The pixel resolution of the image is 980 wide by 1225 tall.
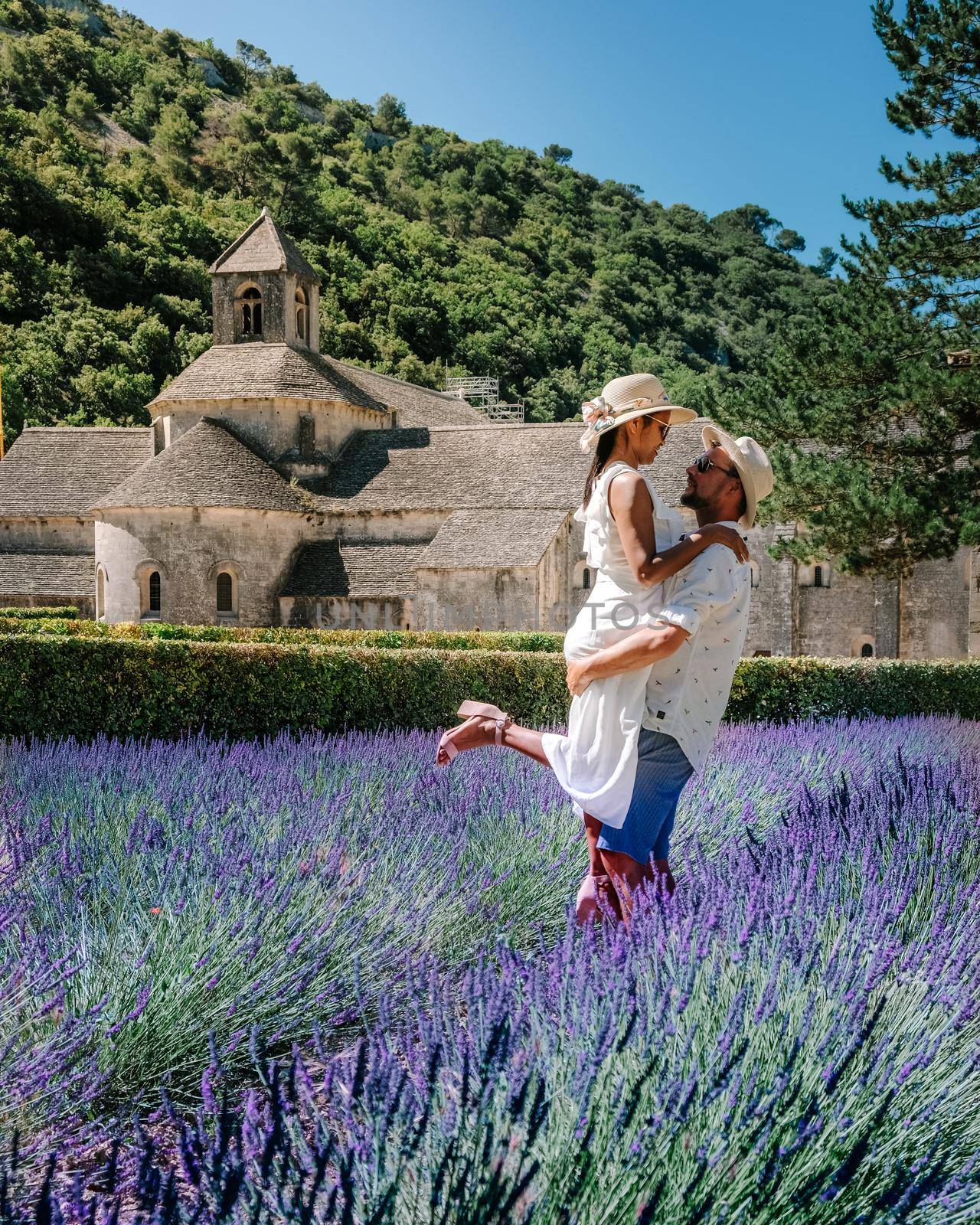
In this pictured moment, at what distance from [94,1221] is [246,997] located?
1250 millimetres

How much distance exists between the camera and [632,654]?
132 inches

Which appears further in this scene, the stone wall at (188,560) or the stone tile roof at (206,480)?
the stone tile roof at (206,480)

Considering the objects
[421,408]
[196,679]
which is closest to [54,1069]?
[196,679]

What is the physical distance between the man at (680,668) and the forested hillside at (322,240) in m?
55.8

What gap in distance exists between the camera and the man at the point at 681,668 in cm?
339

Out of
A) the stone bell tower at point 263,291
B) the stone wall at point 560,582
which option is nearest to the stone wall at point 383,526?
the stone wall at point 560,582

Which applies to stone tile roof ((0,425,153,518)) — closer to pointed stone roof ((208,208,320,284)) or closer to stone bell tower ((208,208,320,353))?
stone bell tower ((208,208,320,353))

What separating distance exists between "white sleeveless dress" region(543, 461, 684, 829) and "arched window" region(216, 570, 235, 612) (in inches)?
1060

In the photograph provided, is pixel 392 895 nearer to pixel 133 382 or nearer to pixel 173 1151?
pixel 173 1151

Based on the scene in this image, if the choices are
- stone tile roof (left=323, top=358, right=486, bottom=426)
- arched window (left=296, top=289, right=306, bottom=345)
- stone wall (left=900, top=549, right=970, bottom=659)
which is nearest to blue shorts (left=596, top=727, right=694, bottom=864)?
stone wall (left=900, top=549, right=970, bottom=659)

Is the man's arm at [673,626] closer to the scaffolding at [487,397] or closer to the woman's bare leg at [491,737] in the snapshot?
the woman's bare leg at [491,737]

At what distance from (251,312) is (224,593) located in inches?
466

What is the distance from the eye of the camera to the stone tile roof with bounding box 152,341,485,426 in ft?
109

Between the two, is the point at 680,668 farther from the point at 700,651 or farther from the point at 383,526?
the point at 383,526
